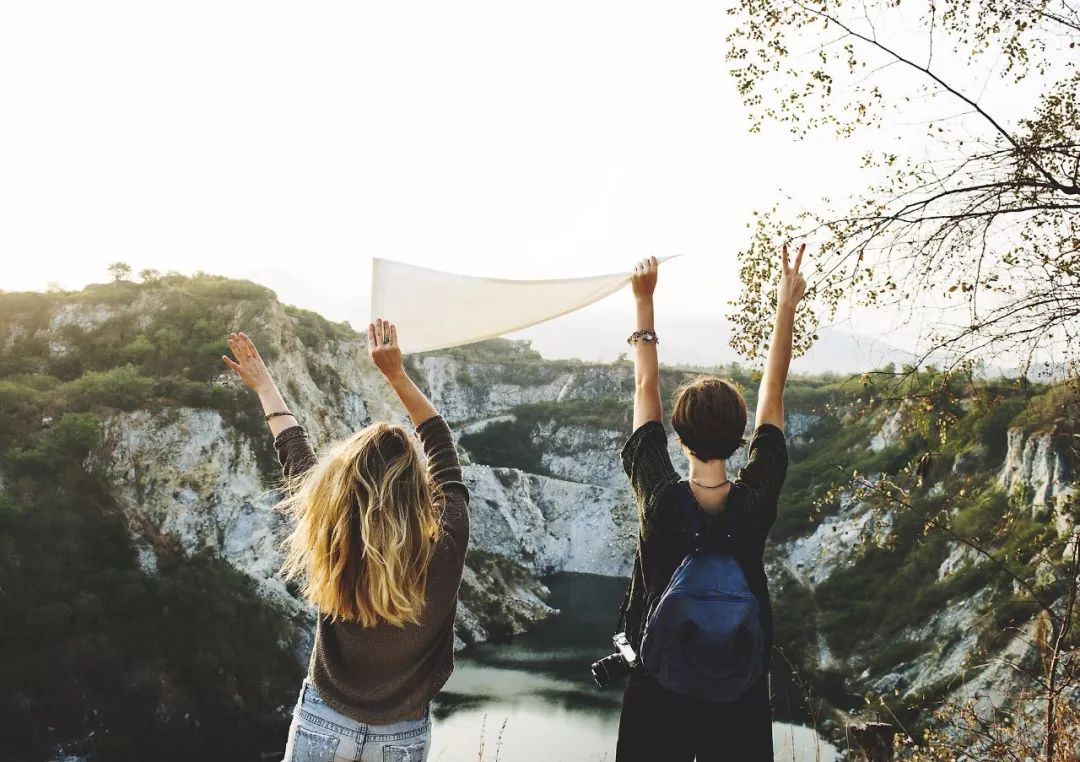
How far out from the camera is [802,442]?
2456 inches

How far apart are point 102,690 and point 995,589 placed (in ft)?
101

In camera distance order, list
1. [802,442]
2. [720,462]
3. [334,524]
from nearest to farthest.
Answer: [334,524] < [720,462] < [802,442]

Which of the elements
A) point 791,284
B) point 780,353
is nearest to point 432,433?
point 780,353

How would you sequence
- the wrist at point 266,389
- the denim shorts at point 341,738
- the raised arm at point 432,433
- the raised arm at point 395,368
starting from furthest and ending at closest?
the wrist at point 266,389 < the raised arm at point 395,368 < the raised arm at point 432,433 < the denim shorts at point 341,738

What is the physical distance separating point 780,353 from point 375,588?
1.28 m

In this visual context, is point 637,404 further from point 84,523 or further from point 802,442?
point 802,442

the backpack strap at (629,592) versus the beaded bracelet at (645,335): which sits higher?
the beaded bracelet at (645,335)

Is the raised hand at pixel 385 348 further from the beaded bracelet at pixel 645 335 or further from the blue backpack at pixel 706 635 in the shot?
the blue backpack at pixel 706 635

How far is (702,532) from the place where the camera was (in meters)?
1.92

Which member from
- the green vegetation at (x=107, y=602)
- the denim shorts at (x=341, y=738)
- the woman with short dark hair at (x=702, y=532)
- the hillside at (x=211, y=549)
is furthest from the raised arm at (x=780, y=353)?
the green vegetation at (x=107, y=602)

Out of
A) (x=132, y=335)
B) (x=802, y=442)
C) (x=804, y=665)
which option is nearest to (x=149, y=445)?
(x=132, y=335)

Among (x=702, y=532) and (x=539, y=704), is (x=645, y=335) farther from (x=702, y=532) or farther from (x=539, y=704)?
(x=539, y=704)

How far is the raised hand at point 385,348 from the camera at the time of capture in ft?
7.34

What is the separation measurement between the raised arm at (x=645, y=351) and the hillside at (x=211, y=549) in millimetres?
14720
